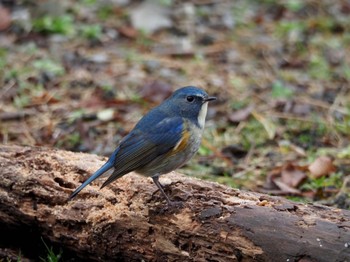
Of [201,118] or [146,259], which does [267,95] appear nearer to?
[201,118]

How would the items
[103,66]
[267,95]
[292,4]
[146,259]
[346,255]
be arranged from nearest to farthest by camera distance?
[346,255]
[146,259]
[267,95]
[103,66]
[292,4]

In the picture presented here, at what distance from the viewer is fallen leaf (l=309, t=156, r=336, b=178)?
5.95 meters

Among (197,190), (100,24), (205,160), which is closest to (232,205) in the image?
(197,190)

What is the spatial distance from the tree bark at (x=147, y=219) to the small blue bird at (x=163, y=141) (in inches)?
5.7

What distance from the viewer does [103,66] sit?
8359mm

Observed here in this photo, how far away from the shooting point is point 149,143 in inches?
183

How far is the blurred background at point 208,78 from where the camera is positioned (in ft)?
21.1

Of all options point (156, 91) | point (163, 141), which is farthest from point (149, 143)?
point (156, 91)

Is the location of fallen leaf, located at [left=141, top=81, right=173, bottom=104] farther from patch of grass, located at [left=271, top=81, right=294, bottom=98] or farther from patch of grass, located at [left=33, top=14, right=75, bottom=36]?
patch of grass, located at [left=33, top=14, right=75, bottom=36]

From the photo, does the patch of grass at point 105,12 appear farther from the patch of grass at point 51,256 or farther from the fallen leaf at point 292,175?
the patch of grass at point 51,256

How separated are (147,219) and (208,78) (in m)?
4.01

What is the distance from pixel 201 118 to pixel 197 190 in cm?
69

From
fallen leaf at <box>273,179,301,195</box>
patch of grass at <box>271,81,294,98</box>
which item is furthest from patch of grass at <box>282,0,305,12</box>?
fallen leaf at <box>273,179,301,195</box>

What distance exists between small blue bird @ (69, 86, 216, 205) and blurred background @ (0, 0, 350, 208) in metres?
1.25
